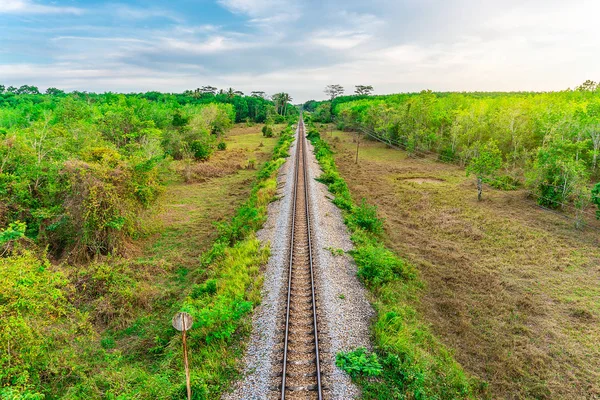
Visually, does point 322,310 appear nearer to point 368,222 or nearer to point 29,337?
point 29,337

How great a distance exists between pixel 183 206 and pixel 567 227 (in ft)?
100

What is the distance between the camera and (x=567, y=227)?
23.8 m

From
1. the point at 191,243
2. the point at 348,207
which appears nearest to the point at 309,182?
the point at 348,207

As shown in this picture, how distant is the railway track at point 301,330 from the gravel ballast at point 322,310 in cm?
27

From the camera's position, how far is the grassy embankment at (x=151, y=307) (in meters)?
9.07

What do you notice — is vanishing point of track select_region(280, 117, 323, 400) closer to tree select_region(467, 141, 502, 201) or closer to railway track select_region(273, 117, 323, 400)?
railway track select_region(273, 117, 323, 400)

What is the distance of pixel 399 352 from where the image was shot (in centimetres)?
1051

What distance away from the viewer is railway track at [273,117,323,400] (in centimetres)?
925

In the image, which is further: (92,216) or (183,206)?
(183,206)

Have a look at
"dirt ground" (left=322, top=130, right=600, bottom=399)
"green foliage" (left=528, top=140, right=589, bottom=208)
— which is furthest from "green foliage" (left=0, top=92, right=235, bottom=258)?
"green foliage" (left=528, top=140, right=589, bottom=208)

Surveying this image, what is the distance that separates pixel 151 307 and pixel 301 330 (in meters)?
7.26

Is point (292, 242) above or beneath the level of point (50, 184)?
beneath

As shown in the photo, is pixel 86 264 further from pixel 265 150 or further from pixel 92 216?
pixel 265 150

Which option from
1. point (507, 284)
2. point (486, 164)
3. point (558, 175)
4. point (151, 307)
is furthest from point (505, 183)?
point (151, 307)
